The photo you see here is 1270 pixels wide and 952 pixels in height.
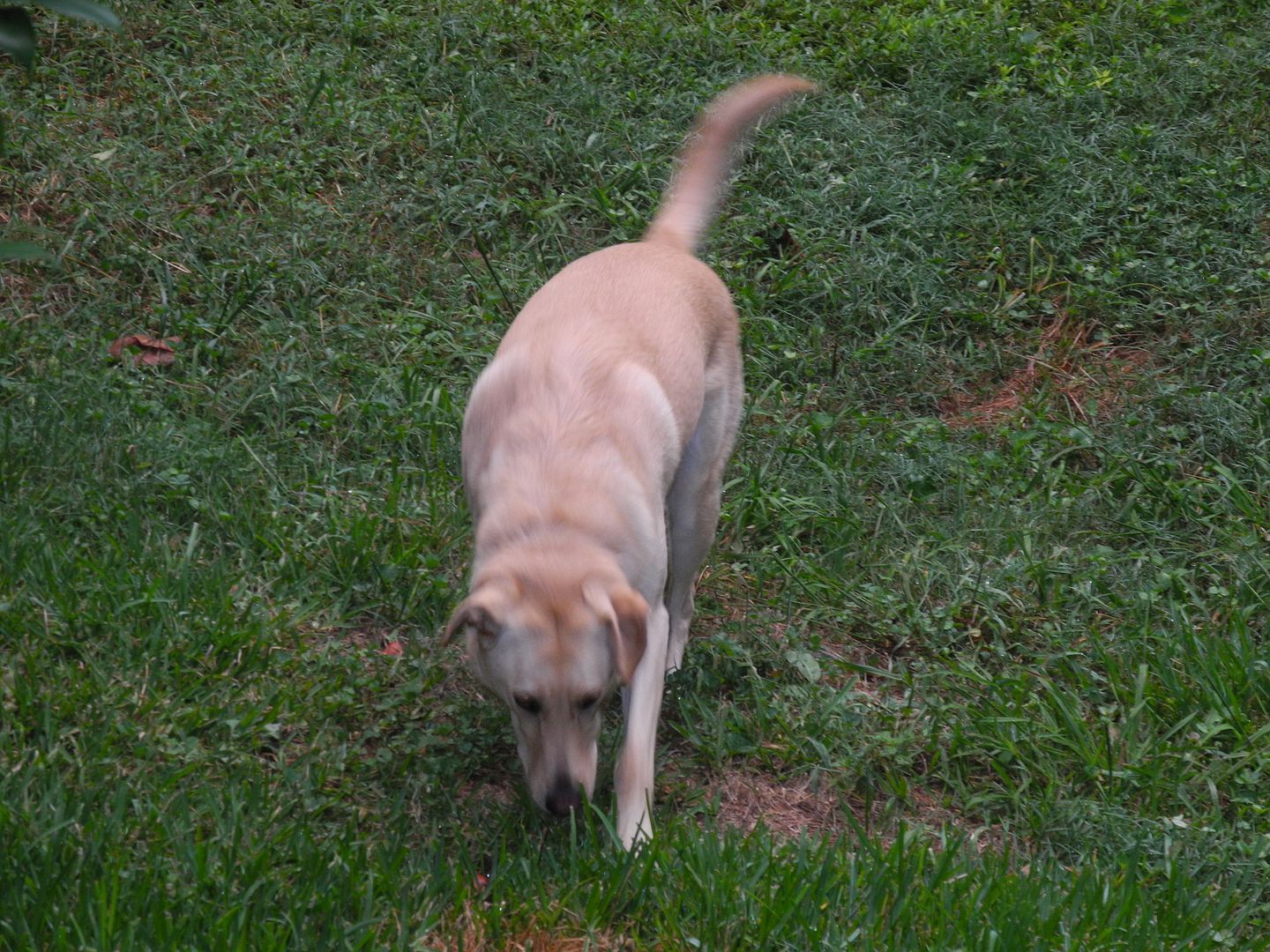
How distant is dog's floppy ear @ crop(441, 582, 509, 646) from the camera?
3236 millimetres

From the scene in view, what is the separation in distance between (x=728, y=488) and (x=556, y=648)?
2.17m

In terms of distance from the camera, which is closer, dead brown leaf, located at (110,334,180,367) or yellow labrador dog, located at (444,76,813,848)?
yellow labrador dog, located at (444,76,813,848)

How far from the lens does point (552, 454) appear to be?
12.0ft

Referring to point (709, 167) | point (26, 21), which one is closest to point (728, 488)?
point (709, 167)

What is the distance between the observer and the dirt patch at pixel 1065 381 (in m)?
6.05

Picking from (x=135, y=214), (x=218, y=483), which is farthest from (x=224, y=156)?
(x=218, y=483)

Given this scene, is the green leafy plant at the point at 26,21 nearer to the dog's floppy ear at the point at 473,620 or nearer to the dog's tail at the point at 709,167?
the dog's floppy ear at the point at 473,620

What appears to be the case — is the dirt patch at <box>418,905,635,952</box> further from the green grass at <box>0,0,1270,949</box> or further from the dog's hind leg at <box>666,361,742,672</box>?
the dog's hind leg at <box>666,361,742,672</box>

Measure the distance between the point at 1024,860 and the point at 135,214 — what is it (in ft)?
15.0

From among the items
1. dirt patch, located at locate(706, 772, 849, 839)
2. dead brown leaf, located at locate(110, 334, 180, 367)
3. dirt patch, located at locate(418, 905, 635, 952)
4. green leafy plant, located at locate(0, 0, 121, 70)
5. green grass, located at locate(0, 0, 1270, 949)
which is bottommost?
dead brown leaf, located at locate(110, 334, 180, 367)

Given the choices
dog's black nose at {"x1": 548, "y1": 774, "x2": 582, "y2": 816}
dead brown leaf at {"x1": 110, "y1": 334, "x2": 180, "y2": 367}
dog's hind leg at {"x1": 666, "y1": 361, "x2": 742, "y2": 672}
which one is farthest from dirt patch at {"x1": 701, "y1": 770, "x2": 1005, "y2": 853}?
dead brown leaf at {"x1": 110, "y1": 334, "x2": 180, "y2": 367}

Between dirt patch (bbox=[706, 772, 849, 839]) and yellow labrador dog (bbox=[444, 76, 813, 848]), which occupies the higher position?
yellow labrador dog (bbox=[444, 76, 813, 848])

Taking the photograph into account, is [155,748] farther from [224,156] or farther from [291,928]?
[224,156]

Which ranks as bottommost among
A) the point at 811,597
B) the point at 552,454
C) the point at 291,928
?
the point at 811,597
